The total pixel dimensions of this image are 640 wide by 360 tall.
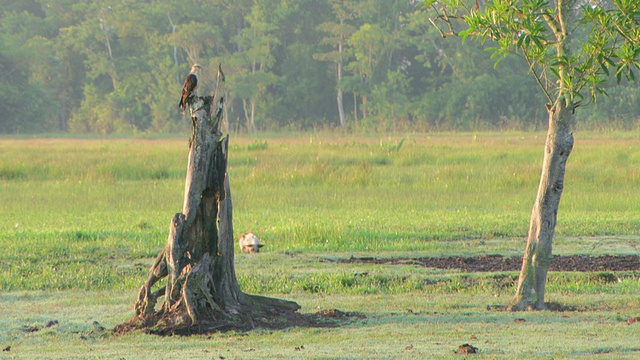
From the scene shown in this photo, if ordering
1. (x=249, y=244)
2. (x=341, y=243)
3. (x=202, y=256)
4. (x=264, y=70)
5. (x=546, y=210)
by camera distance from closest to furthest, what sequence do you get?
(x=202, y=256)
(x=546, y=210)
(x=249, y=244)
(x=341, y=243)
(x=264, y=70)

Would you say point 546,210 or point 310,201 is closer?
point 546,210

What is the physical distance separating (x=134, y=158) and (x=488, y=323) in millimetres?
19742

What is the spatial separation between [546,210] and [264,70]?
153 ft

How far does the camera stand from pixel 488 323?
24.6 ft

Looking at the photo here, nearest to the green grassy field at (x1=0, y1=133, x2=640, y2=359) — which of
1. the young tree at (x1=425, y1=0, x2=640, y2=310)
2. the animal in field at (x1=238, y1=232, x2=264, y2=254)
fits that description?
the animal in field at (x1=238, y1=232, x2=264, y2=254)

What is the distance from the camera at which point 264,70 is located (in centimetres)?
5378

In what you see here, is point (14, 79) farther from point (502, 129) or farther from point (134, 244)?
point (134, 244)

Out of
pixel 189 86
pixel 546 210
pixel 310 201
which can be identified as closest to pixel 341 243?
pixel 546 210

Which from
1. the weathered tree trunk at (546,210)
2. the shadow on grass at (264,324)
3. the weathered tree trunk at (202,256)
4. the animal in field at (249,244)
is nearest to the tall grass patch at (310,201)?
the animal in field at (249,244)

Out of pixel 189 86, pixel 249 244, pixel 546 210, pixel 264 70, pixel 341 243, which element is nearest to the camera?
pixel 189 86

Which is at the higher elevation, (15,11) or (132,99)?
(15,11)

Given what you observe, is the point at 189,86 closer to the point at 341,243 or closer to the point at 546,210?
the point at 546,210

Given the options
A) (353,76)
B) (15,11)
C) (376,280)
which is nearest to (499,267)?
(376,280)

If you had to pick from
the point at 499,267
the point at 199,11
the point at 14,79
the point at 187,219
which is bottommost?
the point at 499,267
